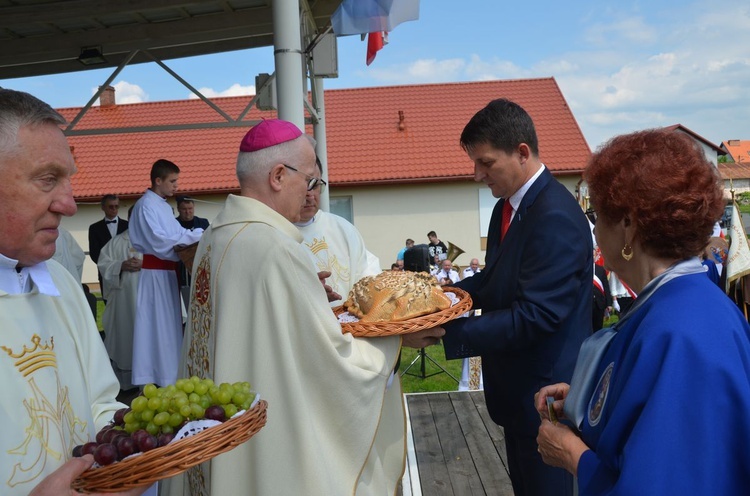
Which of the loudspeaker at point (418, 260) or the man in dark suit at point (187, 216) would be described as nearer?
the loudspeaker at point (418, 260)

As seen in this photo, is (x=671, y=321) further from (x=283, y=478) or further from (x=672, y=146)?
(x=283, y=478)

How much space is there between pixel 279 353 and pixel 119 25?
6.48 meters

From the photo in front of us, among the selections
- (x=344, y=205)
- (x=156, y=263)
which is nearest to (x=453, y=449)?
(x=156, y=263)

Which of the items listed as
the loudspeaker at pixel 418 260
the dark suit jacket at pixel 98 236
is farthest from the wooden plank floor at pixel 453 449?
the dark suit jacket at pixel 98 236

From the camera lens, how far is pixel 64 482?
164 cm

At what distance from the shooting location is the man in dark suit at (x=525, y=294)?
9.74ft

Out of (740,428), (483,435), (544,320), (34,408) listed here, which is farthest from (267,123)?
(483,435)

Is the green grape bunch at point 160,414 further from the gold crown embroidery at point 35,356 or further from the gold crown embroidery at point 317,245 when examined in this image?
the gold crown embroidery at point 317,245

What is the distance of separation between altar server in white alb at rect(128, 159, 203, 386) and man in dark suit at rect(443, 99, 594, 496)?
4.83m

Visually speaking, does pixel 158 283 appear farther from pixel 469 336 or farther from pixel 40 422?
pixel 40 422

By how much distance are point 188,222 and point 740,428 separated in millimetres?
8918

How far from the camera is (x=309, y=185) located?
128 inches

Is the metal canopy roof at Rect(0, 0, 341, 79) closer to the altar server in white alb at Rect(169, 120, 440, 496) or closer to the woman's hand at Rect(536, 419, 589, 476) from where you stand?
the altar server in white alb at Rect(169, 120, 440, 496)

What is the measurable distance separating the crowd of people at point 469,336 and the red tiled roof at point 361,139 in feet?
60.7
